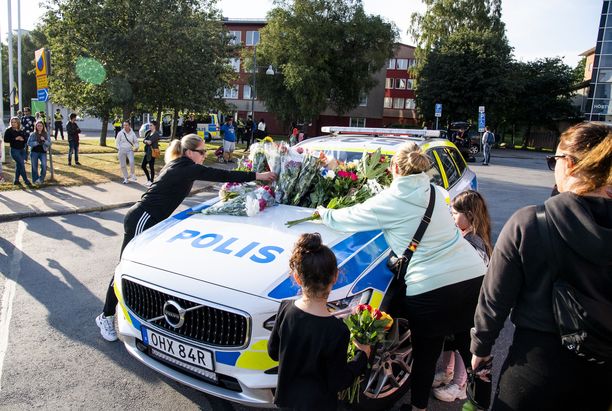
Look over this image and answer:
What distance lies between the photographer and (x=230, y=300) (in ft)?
8.87

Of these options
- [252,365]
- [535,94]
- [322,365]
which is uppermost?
[535,94]

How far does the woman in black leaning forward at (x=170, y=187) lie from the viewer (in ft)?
13.2

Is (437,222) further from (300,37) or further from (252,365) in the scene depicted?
(300,37)

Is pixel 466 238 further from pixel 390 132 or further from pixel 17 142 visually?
pixel 17 142

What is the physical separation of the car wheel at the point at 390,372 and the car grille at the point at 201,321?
0.83 meters

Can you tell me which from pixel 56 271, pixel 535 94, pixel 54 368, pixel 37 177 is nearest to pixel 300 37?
pixel 535 94

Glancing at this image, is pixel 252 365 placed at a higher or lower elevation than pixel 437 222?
lower

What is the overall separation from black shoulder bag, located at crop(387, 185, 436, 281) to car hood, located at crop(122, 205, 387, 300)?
152 mm

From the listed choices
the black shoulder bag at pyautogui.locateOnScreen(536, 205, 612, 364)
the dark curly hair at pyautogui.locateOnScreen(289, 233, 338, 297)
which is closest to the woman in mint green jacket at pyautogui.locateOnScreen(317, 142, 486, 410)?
the dark curly hair at pyautogui.locateOnScreen(289, 233, 338, 297)

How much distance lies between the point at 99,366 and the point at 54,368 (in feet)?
1.11

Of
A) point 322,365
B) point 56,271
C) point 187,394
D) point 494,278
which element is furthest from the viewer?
point 56,271

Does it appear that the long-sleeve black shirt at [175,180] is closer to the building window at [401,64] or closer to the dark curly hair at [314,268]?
the dark curly hair at [314,268]

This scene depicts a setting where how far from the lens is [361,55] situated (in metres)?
37.1

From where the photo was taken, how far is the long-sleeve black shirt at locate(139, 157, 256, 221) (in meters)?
4.05
